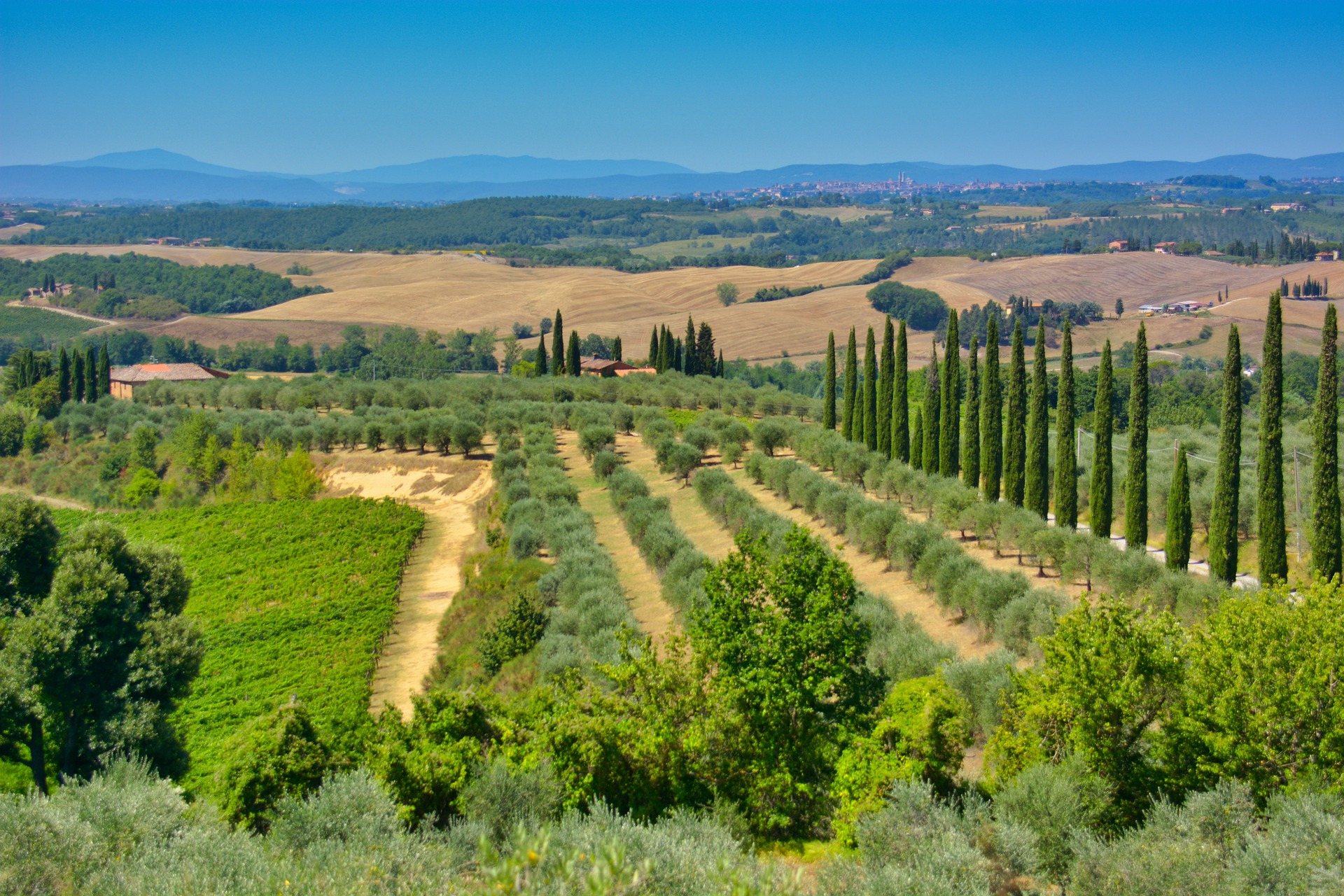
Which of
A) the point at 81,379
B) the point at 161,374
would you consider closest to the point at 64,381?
the point at 81,379

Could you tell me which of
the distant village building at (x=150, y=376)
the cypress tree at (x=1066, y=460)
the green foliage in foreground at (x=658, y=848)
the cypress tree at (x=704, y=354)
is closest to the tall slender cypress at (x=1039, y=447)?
the cypress tree at (x=1066, y=460)

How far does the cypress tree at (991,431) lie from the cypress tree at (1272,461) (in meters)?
12.0

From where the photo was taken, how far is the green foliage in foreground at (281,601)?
108 ft

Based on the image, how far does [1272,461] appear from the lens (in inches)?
1217

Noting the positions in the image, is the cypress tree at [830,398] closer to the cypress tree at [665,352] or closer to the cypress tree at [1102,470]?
the cypress tree at [1102,470]

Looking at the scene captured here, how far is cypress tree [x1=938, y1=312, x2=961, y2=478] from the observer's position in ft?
154

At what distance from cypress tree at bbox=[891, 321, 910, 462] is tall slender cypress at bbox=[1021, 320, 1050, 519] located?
31.3 ft

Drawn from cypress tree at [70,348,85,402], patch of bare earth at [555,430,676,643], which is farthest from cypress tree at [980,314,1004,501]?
cypress tree at [70,348,85,402]

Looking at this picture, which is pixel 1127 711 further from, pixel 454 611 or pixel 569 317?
pixel 569 317

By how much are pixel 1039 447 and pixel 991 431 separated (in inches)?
109

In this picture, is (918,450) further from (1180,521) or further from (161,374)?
(161,374)

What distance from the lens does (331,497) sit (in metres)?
58.7

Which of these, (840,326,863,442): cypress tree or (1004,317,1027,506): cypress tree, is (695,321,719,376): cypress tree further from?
(1004,317,1027,506): cypress tree

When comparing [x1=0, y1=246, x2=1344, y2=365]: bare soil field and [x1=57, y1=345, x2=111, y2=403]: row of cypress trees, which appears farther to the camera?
[x1=0, y1=246, x2=1344, y2=365]: bare soil field
